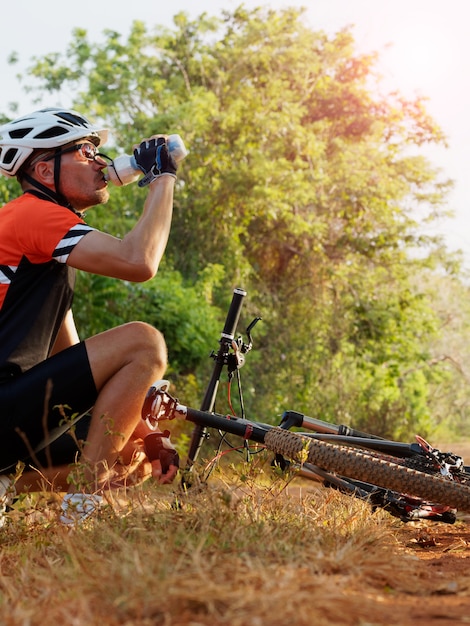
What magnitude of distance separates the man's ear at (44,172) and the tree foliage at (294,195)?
281 inches

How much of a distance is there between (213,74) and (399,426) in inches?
255

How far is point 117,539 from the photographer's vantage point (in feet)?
9.26

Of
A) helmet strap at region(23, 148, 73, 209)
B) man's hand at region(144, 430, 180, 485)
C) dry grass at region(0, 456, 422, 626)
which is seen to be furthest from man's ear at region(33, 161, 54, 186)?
dry grass at region(0, 456, 422, 626)

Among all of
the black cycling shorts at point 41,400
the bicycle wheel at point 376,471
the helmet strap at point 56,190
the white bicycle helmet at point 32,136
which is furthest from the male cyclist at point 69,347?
the bicycle wheel at point 376,471

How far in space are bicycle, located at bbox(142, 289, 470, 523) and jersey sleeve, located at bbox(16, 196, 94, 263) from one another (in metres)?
0.71

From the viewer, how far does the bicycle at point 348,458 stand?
3.74 meters

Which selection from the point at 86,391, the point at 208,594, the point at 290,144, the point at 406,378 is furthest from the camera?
the point at 406,378

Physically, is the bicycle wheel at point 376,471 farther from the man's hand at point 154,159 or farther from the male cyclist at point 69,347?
the man's hand at point 154,159

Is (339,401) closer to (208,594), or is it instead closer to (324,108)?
(324,108)

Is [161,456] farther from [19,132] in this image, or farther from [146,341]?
[19,132]

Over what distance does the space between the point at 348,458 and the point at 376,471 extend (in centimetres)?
13

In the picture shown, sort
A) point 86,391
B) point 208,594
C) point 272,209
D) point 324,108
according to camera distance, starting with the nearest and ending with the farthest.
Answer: point 208,594 → point 86,391 → point 272,209 → point 324,108

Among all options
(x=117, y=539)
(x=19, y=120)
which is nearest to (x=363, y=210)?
(x=19, y=120)

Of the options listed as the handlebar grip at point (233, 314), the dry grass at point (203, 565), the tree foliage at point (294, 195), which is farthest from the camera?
the tree foliage at point (294, 195)
